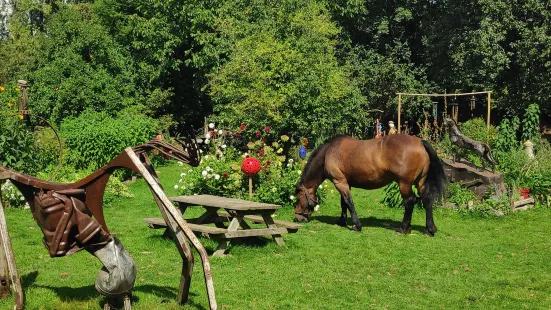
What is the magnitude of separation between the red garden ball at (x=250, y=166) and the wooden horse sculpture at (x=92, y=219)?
23.7 ft

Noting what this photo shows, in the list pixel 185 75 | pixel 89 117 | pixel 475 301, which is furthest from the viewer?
pixel 185 75

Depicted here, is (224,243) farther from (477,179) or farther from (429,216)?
(477,179)

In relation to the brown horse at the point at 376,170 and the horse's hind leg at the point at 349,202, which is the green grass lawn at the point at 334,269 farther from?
the brown horse at the point at 376,170

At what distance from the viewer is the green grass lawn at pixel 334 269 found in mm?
7512

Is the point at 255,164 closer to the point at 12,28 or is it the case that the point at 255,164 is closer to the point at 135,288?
the point at 135,288

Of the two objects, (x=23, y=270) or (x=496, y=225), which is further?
(x=496, y=225)

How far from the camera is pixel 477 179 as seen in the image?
14.5m

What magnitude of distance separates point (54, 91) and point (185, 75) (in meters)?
10.3

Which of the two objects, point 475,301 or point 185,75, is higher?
point 185,75

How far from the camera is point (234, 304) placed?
731 centimetres

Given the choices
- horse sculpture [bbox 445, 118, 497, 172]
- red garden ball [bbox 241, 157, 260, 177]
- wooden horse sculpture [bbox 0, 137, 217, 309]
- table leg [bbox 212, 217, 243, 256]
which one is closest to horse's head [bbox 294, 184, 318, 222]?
red garden ball [bbox 241, 157, 260, 177]

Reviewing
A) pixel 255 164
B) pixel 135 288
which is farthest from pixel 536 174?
pixel 135 288

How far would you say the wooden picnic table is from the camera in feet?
31.6

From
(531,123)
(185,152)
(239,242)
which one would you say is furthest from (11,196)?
(531,123)
